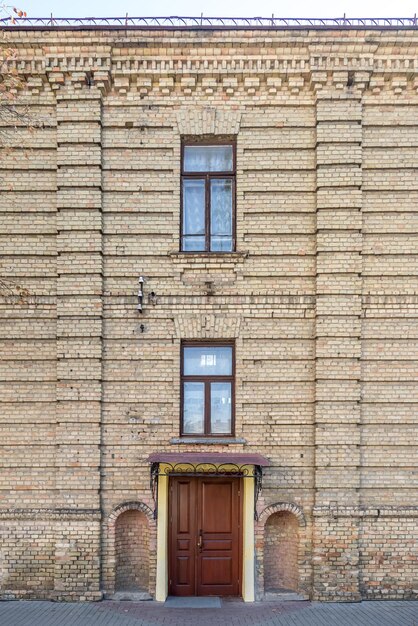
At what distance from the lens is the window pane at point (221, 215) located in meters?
9.17

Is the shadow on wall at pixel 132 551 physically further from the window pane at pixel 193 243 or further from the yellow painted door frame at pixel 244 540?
the window pane at pixel 193 243

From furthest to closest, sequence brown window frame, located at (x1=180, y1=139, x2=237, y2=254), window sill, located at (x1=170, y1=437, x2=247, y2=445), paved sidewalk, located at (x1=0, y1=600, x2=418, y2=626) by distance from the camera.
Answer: brown window frame, located at (x1=180, y1=139, x2=237, y2=254) → window sill, located at (x1=170, y1=437, x2=247, y2=445) → paved sidewalk, located at (x1=0, y1=600, x2=418, y2=626)

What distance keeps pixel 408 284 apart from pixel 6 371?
21.0 ft

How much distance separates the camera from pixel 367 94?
9055 mm

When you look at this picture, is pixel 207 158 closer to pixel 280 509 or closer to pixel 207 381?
pixel 207 381

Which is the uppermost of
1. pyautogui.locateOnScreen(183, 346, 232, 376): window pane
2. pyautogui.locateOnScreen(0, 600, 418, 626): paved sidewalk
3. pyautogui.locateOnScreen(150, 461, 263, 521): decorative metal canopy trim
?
pyautogui.locateOnScreen(183, 346, 232, 376): window pane

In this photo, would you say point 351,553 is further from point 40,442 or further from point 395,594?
point 40,442

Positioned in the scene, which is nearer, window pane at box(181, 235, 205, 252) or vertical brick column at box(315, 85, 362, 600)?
vertical brick column at box(315, 85, 362, 600)

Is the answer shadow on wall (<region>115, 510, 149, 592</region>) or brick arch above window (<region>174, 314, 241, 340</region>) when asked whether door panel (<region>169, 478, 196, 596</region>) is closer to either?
shadow on wall (<region>115, 510, 149, 592</region>)

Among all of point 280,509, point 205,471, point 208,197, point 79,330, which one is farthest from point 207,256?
point 280,509

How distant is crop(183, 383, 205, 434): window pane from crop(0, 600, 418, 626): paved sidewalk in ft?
8.43

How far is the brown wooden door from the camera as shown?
28.6 feet

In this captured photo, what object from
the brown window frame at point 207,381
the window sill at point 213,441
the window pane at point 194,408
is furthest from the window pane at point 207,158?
the window sill at point 213,441

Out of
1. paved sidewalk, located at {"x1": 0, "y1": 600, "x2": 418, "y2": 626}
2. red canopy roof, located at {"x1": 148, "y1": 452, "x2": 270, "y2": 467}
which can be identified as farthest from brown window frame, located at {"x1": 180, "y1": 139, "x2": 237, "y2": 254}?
paved sidewalk, located at {"x1": 0, "y1": 600, "x2": 418, "y2": 626}
